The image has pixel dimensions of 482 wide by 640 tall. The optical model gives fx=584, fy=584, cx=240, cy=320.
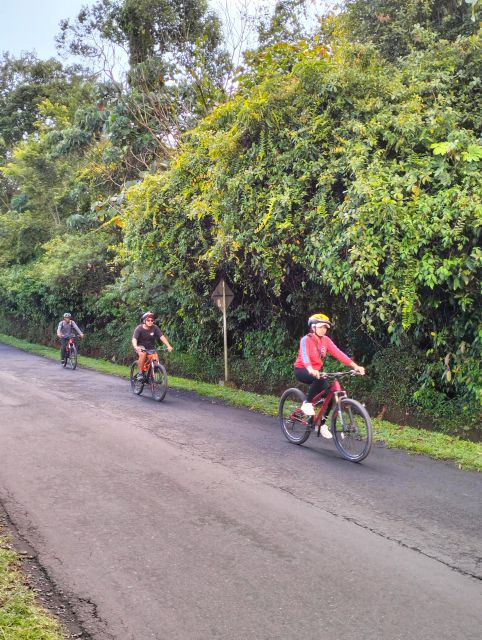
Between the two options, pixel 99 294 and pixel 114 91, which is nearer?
pixel 114 91

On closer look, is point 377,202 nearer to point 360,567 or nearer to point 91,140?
point 360,567

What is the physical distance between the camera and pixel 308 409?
8.08 meters

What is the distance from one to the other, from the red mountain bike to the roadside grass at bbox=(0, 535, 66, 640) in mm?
4515

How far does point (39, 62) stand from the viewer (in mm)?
39156

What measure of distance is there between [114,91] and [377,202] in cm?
1462

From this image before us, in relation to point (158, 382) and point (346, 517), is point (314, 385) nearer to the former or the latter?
point (346, 517)

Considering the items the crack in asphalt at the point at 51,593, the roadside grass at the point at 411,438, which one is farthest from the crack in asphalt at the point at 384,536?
the roadside grass at the point at 411,438

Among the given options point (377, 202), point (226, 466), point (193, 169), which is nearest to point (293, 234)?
point (377, 202)

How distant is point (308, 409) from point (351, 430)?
0.71 metres

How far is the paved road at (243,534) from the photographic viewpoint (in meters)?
3.67

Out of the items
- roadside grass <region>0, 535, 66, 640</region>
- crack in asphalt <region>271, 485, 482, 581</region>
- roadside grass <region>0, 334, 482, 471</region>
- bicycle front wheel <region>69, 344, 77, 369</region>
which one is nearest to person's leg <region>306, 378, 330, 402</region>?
roadside grass <region>0, 334, 482, 471</region>

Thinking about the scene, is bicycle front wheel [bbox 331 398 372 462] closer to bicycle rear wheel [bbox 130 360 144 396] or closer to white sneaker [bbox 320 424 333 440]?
Answer: white sneaker [bbox 320 424 333 440]

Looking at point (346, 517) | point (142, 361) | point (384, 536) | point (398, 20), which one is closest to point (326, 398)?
point (346, 517)

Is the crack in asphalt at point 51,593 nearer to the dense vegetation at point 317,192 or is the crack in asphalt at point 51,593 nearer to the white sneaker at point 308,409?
the white sneaker at point 308,409
